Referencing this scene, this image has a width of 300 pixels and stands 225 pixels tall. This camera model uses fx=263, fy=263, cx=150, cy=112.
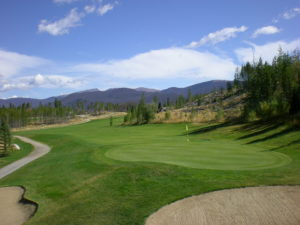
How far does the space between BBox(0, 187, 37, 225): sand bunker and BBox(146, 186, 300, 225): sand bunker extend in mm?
5912

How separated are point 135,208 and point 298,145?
50.8 ft

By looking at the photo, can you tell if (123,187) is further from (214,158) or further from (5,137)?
(5,137)

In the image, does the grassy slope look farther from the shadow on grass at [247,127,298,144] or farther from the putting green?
the shadow on grass at [247,127,298,144]

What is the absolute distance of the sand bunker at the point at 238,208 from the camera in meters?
7.52

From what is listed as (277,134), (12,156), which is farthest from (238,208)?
(12,156)

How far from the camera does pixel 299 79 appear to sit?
3356 centimetres

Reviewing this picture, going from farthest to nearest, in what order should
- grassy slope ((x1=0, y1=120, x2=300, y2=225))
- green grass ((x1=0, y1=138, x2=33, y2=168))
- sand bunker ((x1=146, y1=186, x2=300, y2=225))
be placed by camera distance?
green grass ((x1=0, y1=138, x2=33, y2=168)) < grassy slope ((x1=0, y1=120, x2=300, y2=225)) < sand bunker ((x1=146, y1=186, x2=300, y2=225))

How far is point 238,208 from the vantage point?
8.30 m

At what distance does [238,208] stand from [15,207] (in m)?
10.0

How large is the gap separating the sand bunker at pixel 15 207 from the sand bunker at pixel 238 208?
233 inches

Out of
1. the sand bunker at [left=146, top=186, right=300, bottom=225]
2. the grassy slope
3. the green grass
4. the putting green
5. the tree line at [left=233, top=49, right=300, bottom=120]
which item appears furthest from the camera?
the tree line at [left=233, top=49, right=300, bottom=120]

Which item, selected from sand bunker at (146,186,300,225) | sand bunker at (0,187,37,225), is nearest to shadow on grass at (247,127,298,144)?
sand bunker at (146,186,300,225)

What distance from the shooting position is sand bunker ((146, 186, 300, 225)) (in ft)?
24.7

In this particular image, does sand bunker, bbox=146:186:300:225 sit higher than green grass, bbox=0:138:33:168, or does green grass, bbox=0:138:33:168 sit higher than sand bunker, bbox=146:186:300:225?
sand bunker, bbox=146:186:300:225
